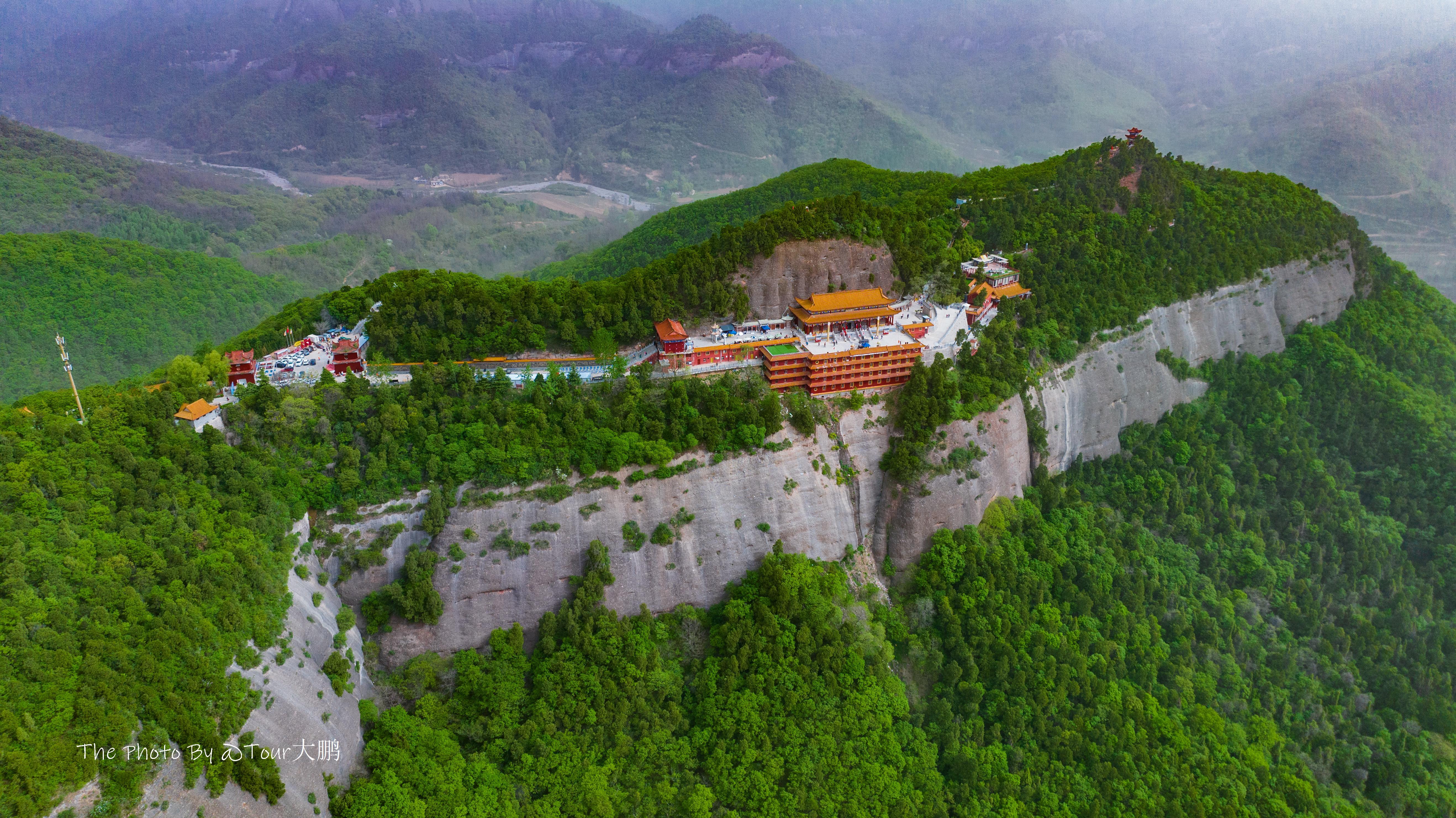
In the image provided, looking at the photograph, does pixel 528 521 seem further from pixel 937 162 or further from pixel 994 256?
pixel 937 162

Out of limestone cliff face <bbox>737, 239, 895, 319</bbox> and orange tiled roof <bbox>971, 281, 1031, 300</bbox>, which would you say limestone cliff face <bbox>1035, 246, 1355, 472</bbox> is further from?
limestone cliff face <bbox>737, 239, 895, 319</bbox>

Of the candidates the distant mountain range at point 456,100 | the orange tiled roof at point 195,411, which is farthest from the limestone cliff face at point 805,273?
the distant mountain range at point 456,100

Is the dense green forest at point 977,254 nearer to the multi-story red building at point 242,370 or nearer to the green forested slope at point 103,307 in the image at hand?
the multi-story red building at point 242,370

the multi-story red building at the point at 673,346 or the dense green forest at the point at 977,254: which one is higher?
the dense green forest at the point at 977,254

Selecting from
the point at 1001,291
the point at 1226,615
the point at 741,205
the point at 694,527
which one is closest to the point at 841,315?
the point at 1001,291

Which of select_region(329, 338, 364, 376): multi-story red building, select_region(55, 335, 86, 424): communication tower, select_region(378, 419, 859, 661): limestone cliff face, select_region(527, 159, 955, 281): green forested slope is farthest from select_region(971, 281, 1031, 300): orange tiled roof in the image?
select_region(55, 335, 86, 424): communication tower

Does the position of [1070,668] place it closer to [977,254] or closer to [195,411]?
[977,254]
